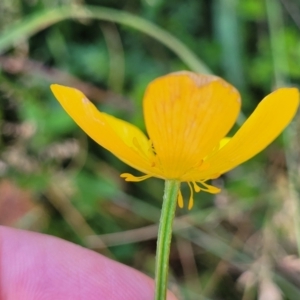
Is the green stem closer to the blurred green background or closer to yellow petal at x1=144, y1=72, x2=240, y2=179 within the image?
yellow petal at x1=144, y1=72, x2=240, y2=179

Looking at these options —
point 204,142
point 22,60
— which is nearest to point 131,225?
point 22,60

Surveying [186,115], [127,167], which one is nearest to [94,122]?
[186,115]

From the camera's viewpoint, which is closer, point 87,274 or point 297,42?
point 87,274

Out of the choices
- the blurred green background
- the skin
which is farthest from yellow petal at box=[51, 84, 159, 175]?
the blurred green background

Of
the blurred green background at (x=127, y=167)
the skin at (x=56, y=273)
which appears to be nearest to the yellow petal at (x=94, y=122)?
the skin at (x=56, y=273)

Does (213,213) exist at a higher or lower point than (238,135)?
lower

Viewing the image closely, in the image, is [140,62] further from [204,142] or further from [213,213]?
[204,142]
